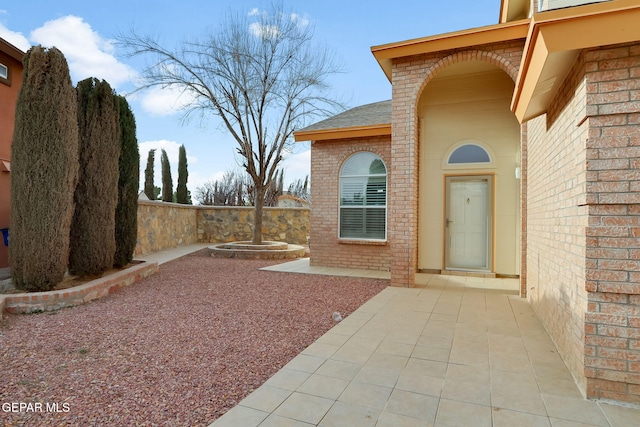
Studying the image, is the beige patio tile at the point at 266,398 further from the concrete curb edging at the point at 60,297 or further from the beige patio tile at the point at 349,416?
the concrete curb edging at the point at 60,297

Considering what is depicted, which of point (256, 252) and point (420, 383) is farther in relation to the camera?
point (256, 252)

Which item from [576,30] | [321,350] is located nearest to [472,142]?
[576,30]

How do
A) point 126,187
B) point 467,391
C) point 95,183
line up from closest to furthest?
point 467,391 → point 95,183 → point 126,187

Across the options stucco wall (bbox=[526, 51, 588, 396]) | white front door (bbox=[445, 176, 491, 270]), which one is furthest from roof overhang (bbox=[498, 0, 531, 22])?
stucco wall (bbox=[526, 51, 588, 396])

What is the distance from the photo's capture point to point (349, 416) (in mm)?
2053

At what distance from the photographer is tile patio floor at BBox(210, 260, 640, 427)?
2049mm

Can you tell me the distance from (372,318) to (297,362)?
1.52 metres

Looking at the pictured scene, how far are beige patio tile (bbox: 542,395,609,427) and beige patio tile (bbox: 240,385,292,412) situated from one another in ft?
5.45

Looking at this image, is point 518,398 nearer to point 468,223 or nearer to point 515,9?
point 468,223

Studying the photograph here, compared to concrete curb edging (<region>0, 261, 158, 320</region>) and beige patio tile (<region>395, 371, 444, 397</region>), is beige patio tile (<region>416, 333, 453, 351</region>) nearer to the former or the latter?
beige patio tile (<region>395, 371, 444, 397</region>)

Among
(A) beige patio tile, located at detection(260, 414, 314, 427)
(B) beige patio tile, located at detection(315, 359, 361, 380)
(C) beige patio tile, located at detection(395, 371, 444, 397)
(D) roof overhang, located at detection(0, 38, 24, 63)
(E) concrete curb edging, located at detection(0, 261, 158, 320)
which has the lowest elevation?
(B) beige patio tile, located at detection(315, 359, 361, 380)

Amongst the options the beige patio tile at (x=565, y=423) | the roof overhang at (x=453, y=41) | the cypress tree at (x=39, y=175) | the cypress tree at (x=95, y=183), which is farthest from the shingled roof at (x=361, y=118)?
the beige patio tile at (x=565, y=423)

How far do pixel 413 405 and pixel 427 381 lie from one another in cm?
38

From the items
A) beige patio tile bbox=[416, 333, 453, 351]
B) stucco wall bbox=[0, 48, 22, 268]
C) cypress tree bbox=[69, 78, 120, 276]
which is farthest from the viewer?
stucco wall bbox=[0, 48, 22, 268]
